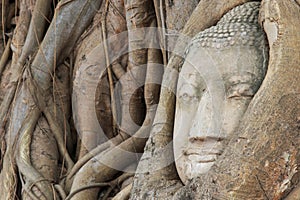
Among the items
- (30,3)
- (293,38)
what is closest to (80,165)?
(30,3)

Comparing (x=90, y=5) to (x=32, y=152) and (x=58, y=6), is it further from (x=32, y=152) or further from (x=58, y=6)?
(x=32, y=152)

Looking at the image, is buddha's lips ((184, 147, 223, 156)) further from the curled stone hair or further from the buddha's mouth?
the curled stone hair

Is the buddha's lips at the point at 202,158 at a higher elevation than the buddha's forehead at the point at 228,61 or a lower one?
lower

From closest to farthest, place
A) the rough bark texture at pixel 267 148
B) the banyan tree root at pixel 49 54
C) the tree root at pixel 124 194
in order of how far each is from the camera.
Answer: the rough bark texture at pixel 267 148 → the tree root at pixel 124 194 → the banyan tree root at pixel 49 54

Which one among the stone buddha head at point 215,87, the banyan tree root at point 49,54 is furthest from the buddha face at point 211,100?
the banyan tree root at point 49,54

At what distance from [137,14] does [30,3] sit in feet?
2.15

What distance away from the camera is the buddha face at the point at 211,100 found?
2.03 metres

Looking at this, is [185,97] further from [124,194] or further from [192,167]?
[124,194]

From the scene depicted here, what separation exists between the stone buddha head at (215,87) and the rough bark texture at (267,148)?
11 cm

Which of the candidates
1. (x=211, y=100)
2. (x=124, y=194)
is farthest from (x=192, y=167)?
(x=124, y=194)

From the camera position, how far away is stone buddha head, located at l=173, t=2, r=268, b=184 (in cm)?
203

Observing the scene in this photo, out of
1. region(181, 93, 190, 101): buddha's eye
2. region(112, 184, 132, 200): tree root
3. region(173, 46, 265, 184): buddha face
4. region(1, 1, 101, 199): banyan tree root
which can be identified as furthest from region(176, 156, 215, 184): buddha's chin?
region(1, 1, 101, 199): banyan tree root

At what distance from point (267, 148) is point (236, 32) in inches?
14.7

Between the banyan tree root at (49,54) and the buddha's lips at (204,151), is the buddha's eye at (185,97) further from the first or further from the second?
the banyan tree root at (49,54)
